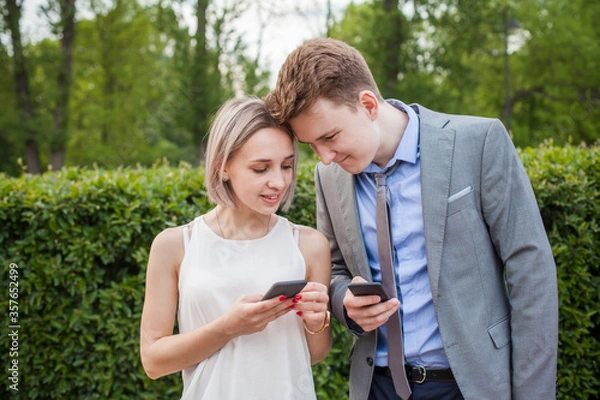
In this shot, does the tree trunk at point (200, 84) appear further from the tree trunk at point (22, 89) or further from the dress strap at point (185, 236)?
the dress strap at point (185, 236)

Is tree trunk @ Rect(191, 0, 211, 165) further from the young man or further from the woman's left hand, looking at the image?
the woman's left hand

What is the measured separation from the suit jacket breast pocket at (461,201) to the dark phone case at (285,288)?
0.70 meters

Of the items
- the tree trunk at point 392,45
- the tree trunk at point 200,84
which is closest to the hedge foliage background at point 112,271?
the tree trunk at point 200,84

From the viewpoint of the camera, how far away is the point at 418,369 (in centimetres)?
241

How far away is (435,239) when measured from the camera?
2.34m

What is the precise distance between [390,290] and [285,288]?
51cm

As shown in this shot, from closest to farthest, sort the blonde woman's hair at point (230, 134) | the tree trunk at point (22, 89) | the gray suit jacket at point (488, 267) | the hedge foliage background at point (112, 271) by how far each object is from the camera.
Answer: the gray suit jacket at point (488, 267)
the blonde woman's hair at point (230, 134)
the hedge foliage background at point (112, 271)
the tree trunk at point (22, 89)

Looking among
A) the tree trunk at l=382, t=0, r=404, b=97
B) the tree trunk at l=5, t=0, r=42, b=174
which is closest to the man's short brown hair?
the tree trunk at l=382, t=0, r=404, b=97

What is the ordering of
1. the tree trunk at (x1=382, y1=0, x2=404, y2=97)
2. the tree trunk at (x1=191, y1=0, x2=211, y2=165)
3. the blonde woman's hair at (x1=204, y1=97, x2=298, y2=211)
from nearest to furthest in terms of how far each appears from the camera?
1. the blonde woman's hair at (x1=204, y1=97, x2=298, y2=211)
2. the tree trunk at (x1=191, y1=0, x2=211, y2=165)
3. the tree trunk at (x1=382, y1=0, x2=404, y2=97)

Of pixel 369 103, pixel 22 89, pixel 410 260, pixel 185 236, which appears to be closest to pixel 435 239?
pixel 410 260

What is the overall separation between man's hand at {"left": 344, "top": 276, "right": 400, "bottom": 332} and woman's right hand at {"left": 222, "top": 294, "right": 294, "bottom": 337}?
10.0 inches

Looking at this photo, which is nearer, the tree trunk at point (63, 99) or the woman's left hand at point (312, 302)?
the woman's left hand at point (312, 302)

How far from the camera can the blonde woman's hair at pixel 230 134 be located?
2.51m

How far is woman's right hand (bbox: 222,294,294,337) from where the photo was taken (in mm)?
2221
